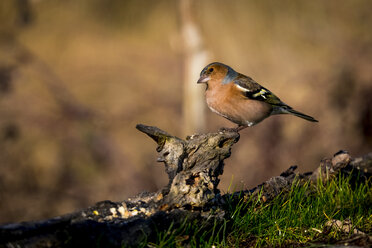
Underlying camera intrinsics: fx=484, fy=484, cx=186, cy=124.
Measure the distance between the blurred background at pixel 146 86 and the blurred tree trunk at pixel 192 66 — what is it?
0.02 m

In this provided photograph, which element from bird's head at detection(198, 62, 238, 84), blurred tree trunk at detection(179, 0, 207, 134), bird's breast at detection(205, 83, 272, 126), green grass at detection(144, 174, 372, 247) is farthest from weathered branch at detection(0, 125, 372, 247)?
blurred tree trunk at detection(179, 0, 207, 134)

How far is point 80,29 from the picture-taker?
1211cm

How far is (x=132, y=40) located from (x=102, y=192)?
13.2ft

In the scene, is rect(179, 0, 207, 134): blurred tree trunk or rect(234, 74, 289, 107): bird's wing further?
rect(179, 0, 207, 134): blurred tree trunk

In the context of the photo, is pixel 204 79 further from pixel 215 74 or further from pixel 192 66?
pixel 192 66

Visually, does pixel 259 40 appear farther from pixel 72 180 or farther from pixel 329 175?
pixel 329 175

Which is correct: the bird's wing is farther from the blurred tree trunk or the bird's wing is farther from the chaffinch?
the blurred tree trunk

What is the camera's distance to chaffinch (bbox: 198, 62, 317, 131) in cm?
591

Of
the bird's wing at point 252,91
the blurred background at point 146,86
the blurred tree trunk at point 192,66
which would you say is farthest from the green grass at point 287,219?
the blurred tree trunk at point 192,66

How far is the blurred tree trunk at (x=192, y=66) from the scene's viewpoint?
10523 mm

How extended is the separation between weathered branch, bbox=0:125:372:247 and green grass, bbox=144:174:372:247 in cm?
8

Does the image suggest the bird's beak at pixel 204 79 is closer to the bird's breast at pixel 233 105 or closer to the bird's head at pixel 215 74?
the bird's head at pixel 215 74

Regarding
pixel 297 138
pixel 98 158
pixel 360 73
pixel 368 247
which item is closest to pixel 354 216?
pixel 368 247

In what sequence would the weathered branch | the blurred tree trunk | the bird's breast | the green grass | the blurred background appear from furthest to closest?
the blurred tree trunk
the blurred background
the bird's breast
the green grass
the weathered branch
